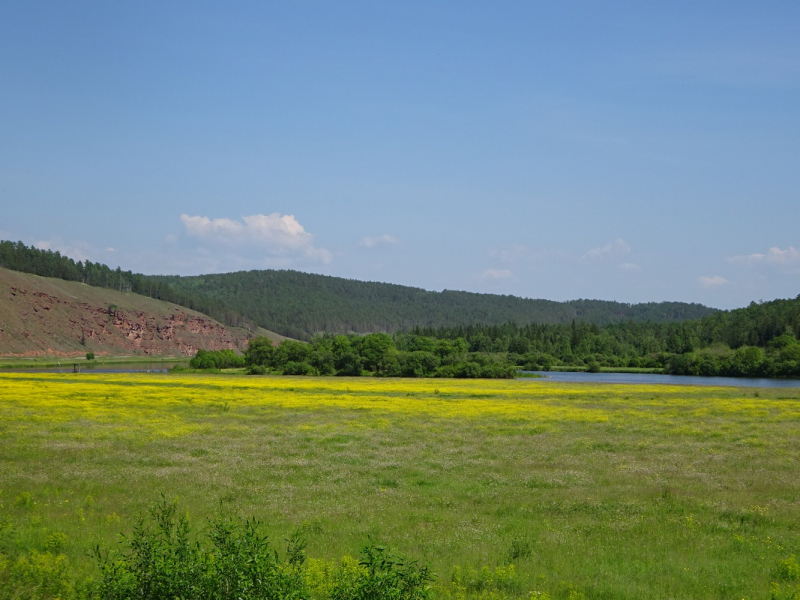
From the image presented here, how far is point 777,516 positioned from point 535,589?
8586 millimetres

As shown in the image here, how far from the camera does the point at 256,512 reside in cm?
1499

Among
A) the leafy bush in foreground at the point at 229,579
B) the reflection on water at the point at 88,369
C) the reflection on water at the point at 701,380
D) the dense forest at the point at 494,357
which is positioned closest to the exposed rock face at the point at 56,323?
the reflection on water at the point at 88,369

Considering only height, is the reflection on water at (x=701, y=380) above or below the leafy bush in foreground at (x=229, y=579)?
below

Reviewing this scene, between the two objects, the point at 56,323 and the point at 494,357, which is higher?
the point at 56,323

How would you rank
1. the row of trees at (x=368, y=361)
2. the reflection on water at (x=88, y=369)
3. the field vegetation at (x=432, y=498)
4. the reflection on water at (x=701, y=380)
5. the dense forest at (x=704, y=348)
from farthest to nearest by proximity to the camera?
the dense forest at (x=704, y=348) < the row of trees at (x=368, y=361) < the reflection on water at (x=88, y=369) < the reflection on water at (x=701, y=380) < the field vegetation at (x=432, y=498)

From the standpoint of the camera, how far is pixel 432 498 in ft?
55.5

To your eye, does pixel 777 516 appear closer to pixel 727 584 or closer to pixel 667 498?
pixel 667 498

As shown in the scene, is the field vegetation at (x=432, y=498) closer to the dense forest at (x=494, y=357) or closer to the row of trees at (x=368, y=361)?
the row of trees at (x=368, y=361)

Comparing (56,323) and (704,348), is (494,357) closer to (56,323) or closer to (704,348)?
(704,348)

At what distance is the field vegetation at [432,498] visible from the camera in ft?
34.9

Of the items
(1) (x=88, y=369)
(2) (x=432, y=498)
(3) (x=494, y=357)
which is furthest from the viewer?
(3) (x=494, y=357)

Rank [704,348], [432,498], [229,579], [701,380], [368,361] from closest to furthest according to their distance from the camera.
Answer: [229,579], [432,498], [701,380], [368,361], [704,348]

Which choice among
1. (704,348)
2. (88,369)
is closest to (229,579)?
(88,369)

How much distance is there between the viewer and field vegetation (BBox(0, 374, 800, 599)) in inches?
419
